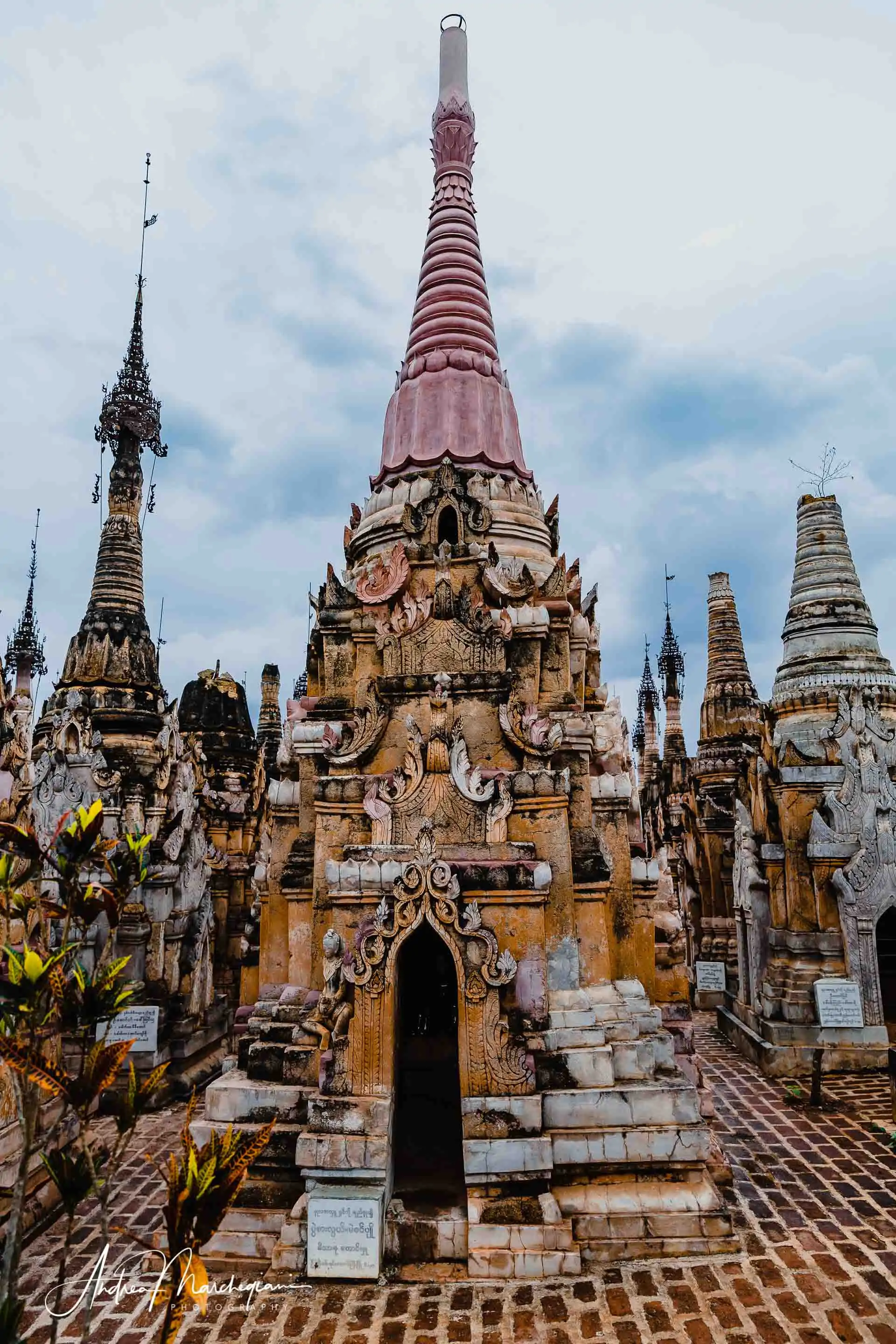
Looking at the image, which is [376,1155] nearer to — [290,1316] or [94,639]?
[290,1316]

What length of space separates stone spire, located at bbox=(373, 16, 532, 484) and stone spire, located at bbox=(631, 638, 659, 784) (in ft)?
76.0

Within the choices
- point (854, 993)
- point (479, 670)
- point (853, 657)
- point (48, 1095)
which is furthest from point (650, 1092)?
point (853, 657)

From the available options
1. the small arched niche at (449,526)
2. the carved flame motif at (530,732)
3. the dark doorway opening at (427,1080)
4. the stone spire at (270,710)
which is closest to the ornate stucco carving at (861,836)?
the carved flame motif at (530,732)

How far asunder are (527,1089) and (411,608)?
5128 millimetres

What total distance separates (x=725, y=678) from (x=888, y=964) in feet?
27.8

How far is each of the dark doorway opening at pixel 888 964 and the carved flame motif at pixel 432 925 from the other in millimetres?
9507

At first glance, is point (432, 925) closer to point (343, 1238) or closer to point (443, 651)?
point (343, 1238)

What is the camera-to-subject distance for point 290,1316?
6.12 m

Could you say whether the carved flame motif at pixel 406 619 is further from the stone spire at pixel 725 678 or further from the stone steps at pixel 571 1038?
the stone spire at pixel 725 678

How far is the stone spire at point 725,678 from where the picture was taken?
20.4 metres

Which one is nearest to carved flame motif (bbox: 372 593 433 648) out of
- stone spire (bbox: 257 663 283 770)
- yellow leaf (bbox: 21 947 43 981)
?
yellow leaf (bbox: 21 947 43 981)

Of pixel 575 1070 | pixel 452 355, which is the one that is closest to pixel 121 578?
pixel 452 355

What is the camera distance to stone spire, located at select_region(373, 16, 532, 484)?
1260cm

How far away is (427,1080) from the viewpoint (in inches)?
366
